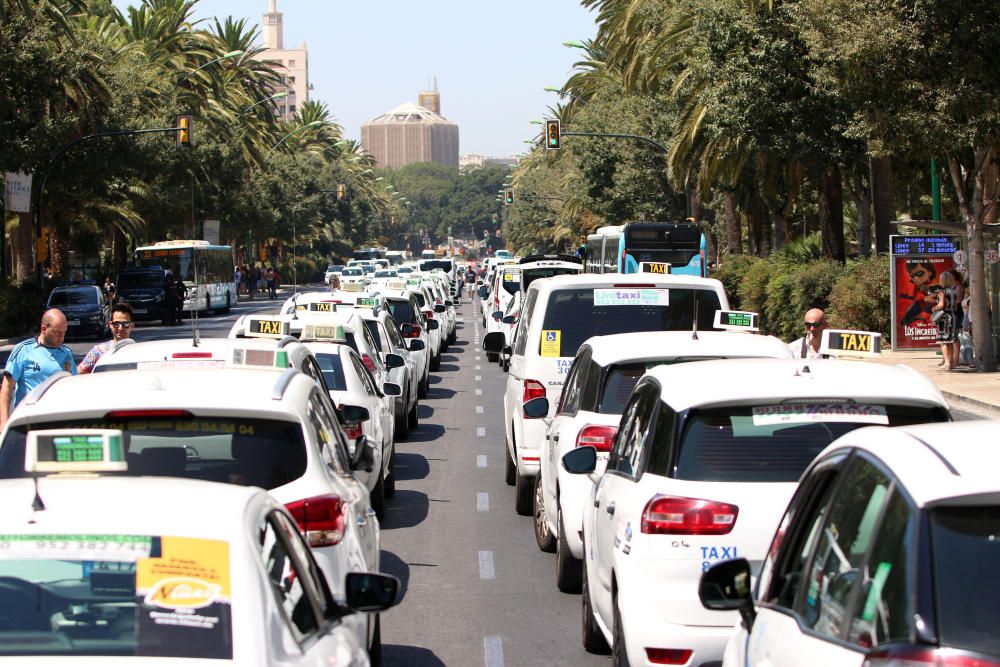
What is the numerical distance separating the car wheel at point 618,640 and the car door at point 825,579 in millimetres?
2019

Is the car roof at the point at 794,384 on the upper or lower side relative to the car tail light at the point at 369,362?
upper

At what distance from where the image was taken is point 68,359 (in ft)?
38.4

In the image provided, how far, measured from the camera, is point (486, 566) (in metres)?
10.9

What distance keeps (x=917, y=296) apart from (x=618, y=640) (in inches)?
981

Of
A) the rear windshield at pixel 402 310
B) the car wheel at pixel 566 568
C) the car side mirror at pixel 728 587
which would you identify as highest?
the car side mirror at pixel 728 587

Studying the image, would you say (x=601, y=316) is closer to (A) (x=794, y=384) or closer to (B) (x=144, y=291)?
(A) (x=794, y=384)

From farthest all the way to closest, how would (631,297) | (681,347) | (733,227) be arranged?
(733,227)
(631,297)
(681,347)

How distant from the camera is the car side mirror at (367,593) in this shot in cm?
486

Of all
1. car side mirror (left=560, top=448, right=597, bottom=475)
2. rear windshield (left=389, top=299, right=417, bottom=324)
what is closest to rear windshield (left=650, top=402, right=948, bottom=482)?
car side mirror (left=560, top=448, right=597, bottom=475)

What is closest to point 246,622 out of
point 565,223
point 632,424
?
point 632,424

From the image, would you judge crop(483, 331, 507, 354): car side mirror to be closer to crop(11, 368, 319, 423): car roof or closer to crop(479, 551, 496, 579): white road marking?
crop(479, 551, 496, 579): white road marking

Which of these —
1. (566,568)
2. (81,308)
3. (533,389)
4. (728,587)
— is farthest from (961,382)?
(81,308)

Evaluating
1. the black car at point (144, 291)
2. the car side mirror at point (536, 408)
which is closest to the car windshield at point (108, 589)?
the car side mirror at point (536, 408)

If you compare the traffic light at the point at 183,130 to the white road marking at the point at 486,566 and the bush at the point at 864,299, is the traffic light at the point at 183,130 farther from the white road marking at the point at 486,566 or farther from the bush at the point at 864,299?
the white road marking at the point at 486,566
